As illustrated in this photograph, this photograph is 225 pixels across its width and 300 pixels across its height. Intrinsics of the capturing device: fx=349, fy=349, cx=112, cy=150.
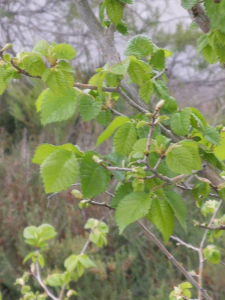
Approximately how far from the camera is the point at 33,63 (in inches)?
21.5

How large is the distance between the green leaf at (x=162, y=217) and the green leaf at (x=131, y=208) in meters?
0.02

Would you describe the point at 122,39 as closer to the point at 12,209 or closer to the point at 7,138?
the point at 7,138

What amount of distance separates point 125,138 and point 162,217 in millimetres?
149

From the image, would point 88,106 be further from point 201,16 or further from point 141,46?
point 201,16

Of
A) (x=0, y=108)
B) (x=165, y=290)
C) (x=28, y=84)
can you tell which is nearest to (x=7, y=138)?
(x=0, y=108)

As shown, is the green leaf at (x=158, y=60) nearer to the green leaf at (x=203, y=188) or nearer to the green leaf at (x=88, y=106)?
the green leaf at (x=88, y=106)

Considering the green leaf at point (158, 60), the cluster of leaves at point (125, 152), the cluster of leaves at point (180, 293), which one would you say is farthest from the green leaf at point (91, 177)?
the cluster of leaves at point (180, 293)

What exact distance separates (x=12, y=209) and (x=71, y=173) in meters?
2.17

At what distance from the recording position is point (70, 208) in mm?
2621

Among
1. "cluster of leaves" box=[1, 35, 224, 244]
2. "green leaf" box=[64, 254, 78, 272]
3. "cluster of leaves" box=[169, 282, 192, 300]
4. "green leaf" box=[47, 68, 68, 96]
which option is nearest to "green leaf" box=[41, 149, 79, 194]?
"cluster of leaves" box=[1, 35, 224, 244]

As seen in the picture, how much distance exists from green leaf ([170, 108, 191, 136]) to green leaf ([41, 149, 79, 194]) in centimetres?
18

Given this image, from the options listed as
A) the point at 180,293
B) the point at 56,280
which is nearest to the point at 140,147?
the point at 180,293

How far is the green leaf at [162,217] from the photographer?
0.55 m

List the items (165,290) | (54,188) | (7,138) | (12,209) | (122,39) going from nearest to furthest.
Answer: (54,188)
(165,290)
(12,209)
(7,138)
(122,39)
